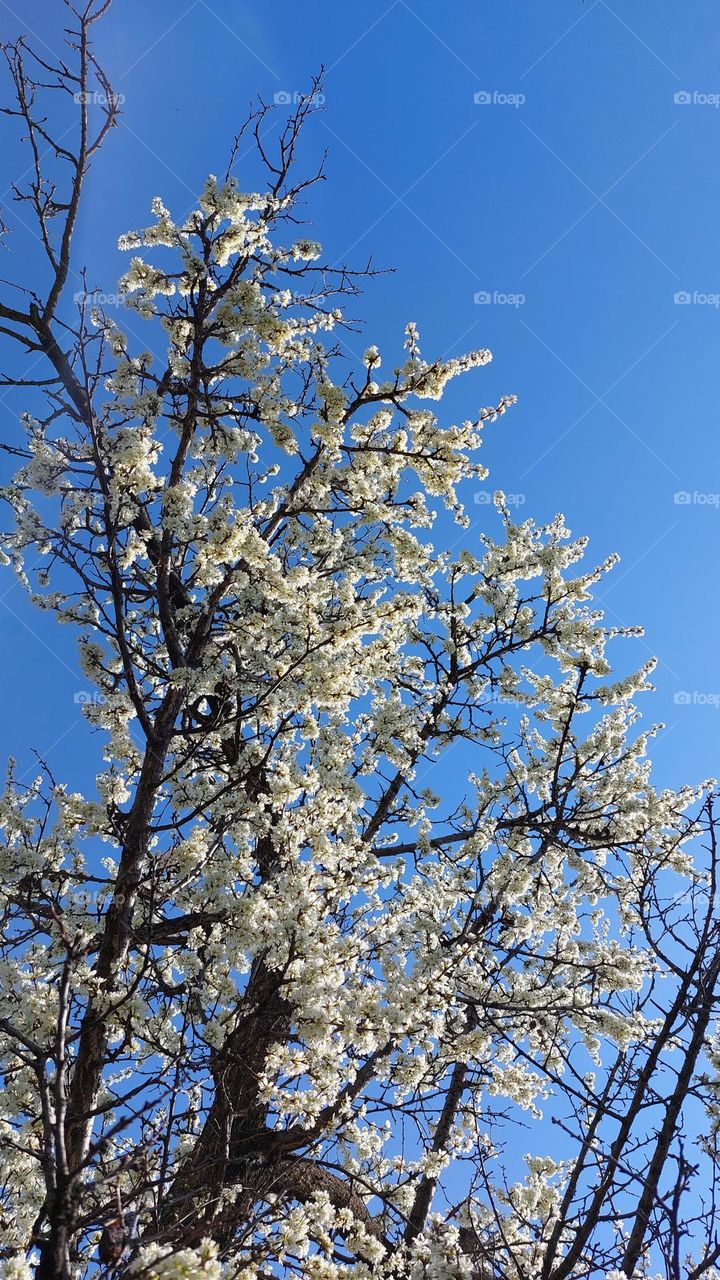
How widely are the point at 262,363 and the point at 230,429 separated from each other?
571mm

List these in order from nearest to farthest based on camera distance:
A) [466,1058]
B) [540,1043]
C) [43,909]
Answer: [43,909]
[466,1058]
[540,1043]

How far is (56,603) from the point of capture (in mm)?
6094

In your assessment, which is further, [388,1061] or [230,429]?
[230,429]

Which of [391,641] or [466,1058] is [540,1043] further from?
[391,641]

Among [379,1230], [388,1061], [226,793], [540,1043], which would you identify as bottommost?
[379,1230]

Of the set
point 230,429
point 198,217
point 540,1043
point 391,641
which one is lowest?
point 540,1043

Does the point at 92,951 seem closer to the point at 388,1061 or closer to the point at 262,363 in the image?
the point at 388,1061

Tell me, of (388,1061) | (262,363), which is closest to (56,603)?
(262,363)

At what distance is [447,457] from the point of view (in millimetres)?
6766

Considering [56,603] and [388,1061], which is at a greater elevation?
[56,603]

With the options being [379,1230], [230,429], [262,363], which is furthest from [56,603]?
[379,1230]

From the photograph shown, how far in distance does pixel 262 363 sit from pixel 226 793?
11.0ft

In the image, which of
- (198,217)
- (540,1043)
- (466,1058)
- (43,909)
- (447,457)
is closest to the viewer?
(43,909)

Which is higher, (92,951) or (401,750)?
(401,750)
